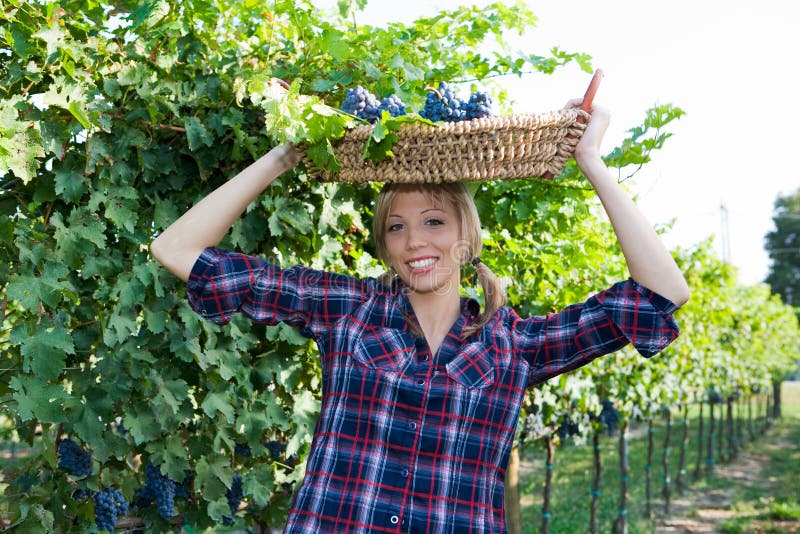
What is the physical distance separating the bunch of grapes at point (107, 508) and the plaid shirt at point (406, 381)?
0.71 metres

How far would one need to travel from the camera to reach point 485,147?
65.2 inches

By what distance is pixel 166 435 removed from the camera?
7.10 ft

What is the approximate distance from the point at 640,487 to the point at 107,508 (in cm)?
1047

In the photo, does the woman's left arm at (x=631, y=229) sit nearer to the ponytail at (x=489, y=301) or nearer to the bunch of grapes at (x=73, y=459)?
the ponytail at (x=489, y=301)

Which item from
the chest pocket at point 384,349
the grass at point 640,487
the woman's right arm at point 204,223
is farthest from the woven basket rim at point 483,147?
the grass at point 640,487

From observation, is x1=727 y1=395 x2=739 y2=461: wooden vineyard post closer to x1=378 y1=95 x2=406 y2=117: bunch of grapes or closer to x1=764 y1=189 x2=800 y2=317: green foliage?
x1=378 y1=95 x2=406 y2=117: bunch of grapes

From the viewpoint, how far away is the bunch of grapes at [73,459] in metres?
2.04

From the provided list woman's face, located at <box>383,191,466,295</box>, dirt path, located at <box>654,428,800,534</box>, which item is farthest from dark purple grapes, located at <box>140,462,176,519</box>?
dirt path, located at <box>654,428,800,534</box>

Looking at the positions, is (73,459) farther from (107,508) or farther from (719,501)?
(719,501)

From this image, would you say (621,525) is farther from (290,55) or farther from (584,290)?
(290,55)

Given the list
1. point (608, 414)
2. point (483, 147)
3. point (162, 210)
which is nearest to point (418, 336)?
point (483, 147)

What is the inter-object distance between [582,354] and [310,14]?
50.4 inches

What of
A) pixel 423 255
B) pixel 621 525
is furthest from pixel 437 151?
pixel 621 525

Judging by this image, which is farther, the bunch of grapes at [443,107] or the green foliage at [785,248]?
the green foliage at [785,248]
